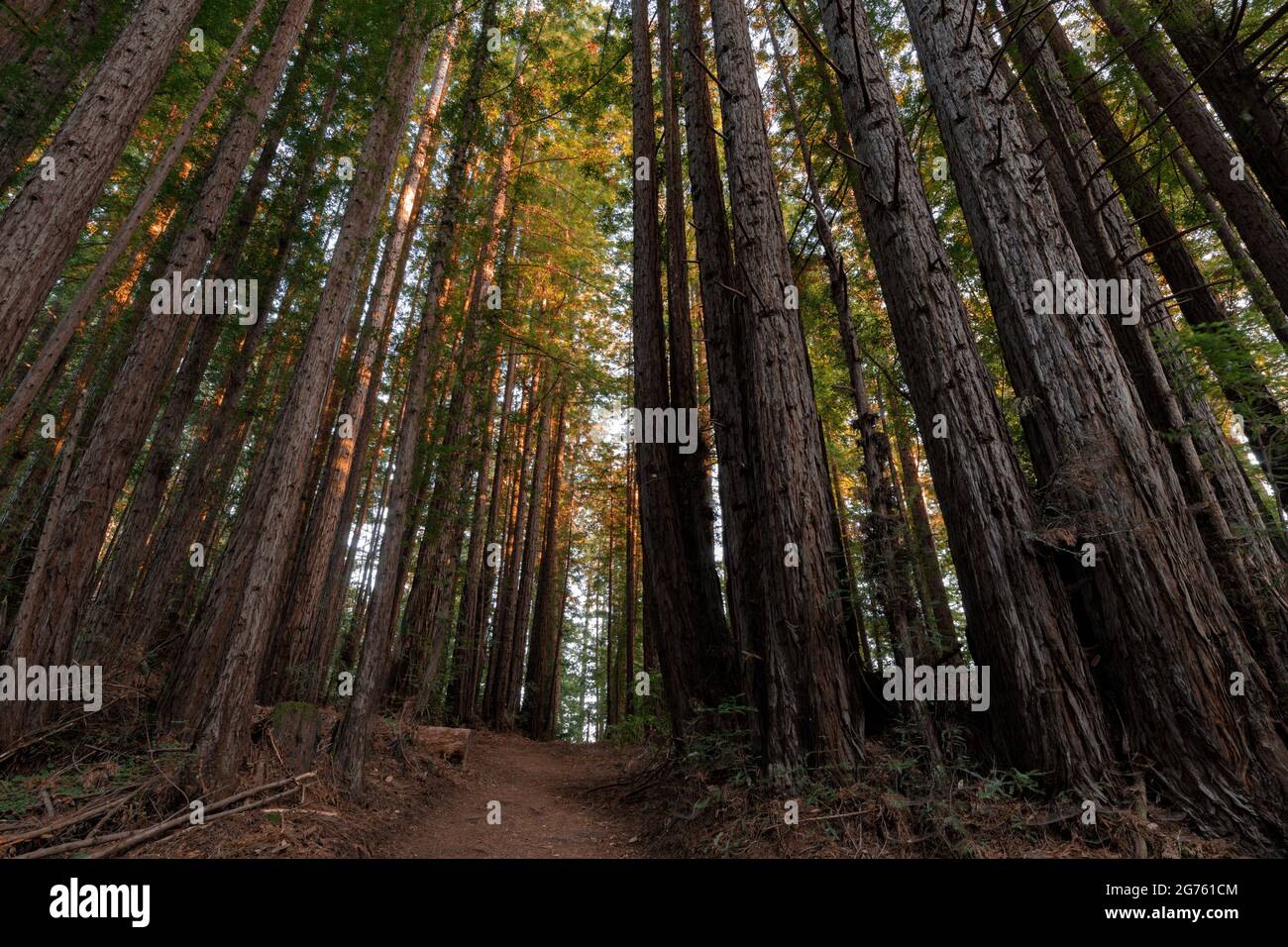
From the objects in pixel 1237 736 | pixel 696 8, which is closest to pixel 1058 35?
pixel 696 8

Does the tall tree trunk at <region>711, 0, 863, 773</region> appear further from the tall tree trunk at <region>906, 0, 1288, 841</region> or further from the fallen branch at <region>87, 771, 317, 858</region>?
the fallen branch at <region>87, 771, 317, 858</region>

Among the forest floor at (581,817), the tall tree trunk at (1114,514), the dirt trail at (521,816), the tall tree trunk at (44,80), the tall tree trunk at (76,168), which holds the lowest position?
the dirt trail at (521,816)

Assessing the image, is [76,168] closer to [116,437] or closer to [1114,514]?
[116,437]

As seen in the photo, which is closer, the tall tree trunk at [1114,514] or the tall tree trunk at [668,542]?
the tall tree trunk at [1114,514]

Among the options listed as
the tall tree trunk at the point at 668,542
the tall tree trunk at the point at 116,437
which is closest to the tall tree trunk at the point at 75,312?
the tall tree trunk at the point at 116,437

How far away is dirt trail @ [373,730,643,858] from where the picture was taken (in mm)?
4344

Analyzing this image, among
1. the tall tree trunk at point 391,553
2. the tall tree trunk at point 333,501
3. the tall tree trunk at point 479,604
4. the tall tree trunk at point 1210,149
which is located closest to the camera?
the tall tree trunk at point 1210,149

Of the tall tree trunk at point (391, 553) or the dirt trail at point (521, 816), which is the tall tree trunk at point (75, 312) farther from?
the dirt trail at point (521, 816)

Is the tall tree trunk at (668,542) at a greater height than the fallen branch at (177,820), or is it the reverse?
the tall tree trunk at (668,542)

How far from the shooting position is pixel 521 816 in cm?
544

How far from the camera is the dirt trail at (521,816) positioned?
4.34 meters

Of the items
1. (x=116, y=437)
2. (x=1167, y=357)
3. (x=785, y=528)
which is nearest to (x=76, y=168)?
(x=116, y=437)
